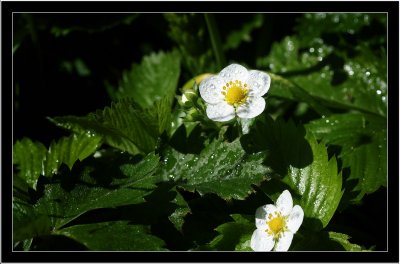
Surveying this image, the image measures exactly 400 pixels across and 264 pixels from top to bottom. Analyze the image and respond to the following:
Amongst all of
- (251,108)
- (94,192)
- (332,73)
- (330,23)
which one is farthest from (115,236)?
(330,23)

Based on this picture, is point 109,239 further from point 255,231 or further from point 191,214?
point 255,231

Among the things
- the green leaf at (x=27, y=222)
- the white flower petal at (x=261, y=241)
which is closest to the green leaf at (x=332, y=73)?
the white flower petal at (x=261, y=241)

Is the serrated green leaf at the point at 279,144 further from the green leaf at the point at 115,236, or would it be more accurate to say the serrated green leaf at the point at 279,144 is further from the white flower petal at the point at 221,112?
the green leaf at the point at 115,236

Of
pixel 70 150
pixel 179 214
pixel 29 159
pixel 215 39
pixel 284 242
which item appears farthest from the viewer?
pixel 215 39

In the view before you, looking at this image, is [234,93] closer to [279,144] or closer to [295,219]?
[279,144]

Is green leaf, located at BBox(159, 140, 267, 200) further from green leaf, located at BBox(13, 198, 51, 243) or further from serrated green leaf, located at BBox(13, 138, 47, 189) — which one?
serrated green leaf, located at BBox(13, 138, 47, 189)

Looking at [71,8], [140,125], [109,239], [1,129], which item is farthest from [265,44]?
[109,239]

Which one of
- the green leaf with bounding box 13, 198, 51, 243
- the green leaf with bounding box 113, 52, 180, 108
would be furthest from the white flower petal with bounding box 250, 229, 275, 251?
the green leaf with bounding box 113, 52, 180, 108
